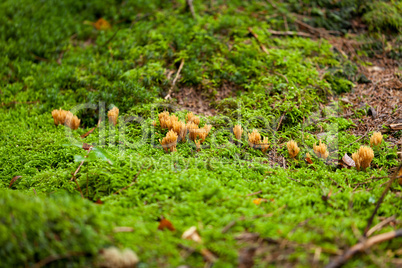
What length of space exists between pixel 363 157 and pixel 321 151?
430 millimetres

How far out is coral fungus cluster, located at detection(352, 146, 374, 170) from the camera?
3.23m

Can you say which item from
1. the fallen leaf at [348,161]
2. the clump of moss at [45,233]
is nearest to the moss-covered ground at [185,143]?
the clump of moss at [45,233]

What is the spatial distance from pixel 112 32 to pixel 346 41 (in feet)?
14.9

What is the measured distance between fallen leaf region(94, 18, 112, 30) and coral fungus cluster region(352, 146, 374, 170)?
5204mm

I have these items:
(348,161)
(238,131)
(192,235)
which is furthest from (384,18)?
(192,235)

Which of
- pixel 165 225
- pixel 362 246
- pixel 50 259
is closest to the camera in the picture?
pixel 50 259

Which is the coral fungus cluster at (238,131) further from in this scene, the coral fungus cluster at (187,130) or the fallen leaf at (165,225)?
the fallen leaf at (165,225)

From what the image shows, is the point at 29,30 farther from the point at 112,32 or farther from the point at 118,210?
the point at 118,210

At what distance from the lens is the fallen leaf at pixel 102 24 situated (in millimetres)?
6215

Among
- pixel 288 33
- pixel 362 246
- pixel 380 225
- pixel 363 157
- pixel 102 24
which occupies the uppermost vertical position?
pixel 102 24

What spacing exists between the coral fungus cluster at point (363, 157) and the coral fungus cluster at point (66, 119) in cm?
357

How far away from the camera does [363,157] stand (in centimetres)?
327

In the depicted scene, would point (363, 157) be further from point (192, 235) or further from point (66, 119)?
point (66, 119)

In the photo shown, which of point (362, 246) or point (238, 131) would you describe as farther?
point (238, 131)
